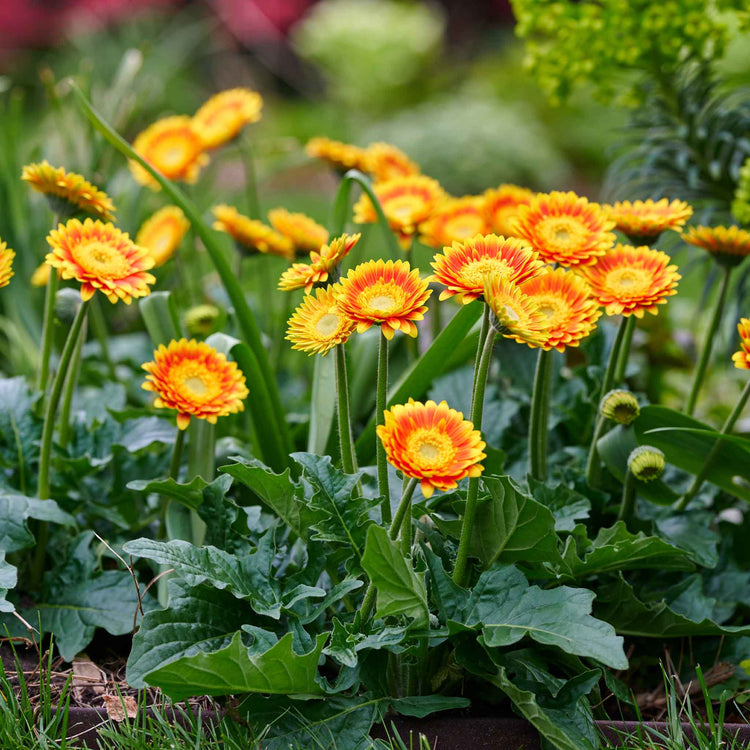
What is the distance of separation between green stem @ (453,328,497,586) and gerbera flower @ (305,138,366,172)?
33.0 inches

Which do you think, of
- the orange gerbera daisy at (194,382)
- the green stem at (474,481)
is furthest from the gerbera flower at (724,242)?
the orange gerbera daisy at (194,382)

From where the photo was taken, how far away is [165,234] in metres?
1.86

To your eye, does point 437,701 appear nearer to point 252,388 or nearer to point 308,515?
point 308,515

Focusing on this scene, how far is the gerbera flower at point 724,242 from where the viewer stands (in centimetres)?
130

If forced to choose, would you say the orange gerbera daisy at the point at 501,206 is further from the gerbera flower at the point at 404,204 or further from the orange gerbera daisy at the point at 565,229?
the orange gerbera daisy at the point at 565,229

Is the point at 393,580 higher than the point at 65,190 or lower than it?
lower

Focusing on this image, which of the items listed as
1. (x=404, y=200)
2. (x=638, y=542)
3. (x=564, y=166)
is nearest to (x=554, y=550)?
(x=638, y=542)

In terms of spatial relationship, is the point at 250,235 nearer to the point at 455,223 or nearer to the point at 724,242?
the point at 455,223

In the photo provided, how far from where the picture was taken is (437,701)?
1051 millimetres

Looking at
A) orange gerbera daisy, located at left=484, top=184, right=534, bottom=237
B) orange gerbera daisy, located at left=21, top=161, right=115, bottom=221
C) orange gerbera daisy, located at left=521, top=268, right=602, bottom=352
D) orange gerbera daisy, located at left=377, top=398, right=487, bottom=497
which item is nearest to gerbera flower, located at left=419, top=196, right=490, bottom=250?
orange gerbera daisy, located at left=484, top=184, right=534, bottom=237

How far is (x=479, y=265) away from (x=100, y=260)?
0.50m

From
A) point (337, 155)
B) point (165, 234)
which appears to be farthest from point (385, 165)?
point (165, 234)

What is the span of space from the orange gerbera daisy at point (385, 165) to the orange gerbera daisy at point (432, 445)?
3.11 feet

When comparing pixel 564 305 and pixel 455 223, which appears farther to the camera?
pixel 455 223
